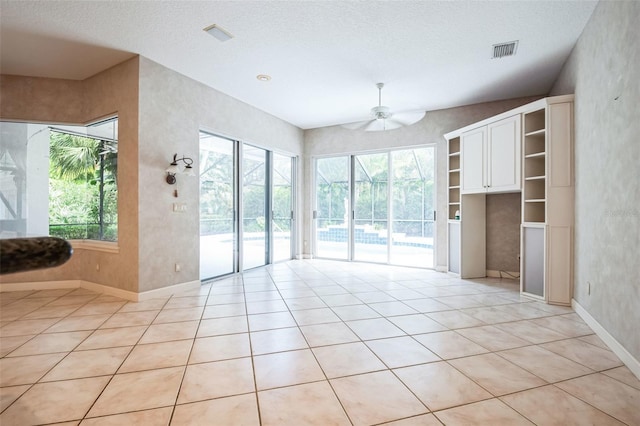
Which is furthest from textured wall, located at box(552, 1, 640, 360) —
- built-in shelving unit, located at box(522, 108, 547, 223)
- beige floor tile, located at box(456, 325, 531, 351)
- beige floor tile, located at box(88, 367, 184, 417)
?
beige floor tile, located at box(88, 367, 184, 417)

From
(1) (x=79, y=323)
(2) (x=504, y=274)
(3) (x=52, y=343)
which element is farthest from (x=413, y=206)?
(3) (x=52, y=343)

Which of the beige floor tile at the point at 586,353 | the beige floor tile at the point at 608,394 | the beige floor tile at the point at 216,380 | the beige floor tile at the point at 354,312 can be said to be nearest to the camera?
the beige floor tile at the point at 608,394

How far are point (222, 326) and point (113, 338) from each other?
0.86 m

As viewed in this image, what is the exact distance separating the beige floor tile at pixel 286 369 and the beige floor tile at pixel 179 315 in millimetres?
1175

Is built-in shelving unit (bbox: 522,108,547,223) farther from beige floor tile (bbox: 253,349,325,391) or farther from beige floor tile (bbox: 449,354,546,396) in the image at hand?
beige floor tile (bbox: 253,349,325,391)

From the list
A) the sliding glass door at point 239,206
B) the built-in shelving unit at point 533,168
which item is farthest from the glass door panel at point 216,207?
the built-in shelving unit at point 533,168

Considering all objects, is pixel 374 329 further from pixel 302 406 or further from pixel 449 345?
pixel 302 406

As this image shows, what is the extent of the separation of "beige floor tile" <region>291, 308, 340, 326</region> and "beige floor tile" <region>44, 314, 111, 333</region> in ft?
6.06

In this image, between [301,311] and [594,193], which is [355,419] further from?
[594,193]

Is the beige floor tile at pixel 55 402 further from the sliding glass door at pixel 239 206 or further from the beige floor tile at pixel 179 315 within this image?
the sliding glass door at pixel 239 206

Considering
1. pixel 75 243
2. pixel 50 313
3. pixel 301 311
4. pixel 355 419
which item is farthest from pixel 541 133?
pixel 75 243

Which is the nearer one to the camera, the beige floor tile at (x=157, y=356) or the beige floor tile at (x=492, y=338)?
the beige floor tile at (x=157, y=356)

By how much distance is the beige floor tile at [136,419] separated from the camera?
149 cm

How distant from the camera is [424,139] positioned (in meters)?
5.46
